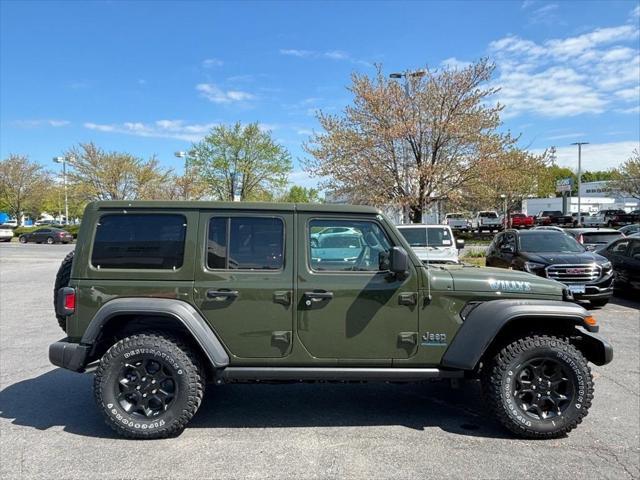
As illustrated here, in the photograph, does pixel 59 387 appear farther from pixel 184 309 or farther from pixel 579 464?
pixel 579 464

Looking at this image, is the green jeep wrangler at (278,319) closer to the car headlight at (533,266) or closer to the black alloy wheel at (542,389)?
the black alloy wheel at (542,389)

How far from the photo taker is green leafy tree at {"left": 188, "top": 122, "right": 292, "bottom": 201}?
37750 mm

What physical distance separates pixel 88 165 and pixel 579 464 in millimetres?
42786

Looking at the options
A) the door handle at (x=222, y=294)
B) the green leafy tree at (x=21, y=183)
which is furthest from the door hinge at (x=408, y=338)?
the green leafy tree at (x=21, y=183)

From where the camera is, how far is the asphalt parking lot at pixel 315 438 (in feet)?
10.4

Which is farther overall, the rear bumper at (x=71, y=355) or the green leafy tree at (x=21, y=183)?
the green leafy tree at (x=21, y=183)

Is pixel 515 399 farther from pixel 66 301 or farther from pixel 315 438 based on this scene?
pixel 66 301

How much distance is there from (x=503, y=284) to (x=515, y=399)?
92cm

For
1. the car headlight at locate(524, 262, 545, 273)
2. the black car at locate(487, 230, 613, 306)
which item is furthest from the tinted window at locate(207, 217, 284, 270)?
the car headlight at locate(524, 262, 545, 273)

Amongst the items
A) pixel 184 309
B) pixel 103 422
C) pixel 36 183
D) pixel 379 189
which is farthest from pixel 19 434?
pixel 36 183

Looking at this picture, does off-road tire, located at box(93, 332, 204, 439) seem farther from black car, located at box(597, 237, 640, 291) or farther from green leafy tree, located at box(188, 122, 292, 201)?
green leafy tree, located at box(188, 122, 292, 201)

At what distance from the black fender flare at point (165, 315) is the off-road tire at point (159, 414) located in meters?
0.20

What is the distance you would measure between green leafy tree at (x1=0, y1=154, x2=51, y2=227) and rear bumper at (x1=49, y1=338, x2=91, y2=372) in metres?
51.2

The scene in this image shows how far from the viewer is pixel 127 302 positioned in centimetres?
358
